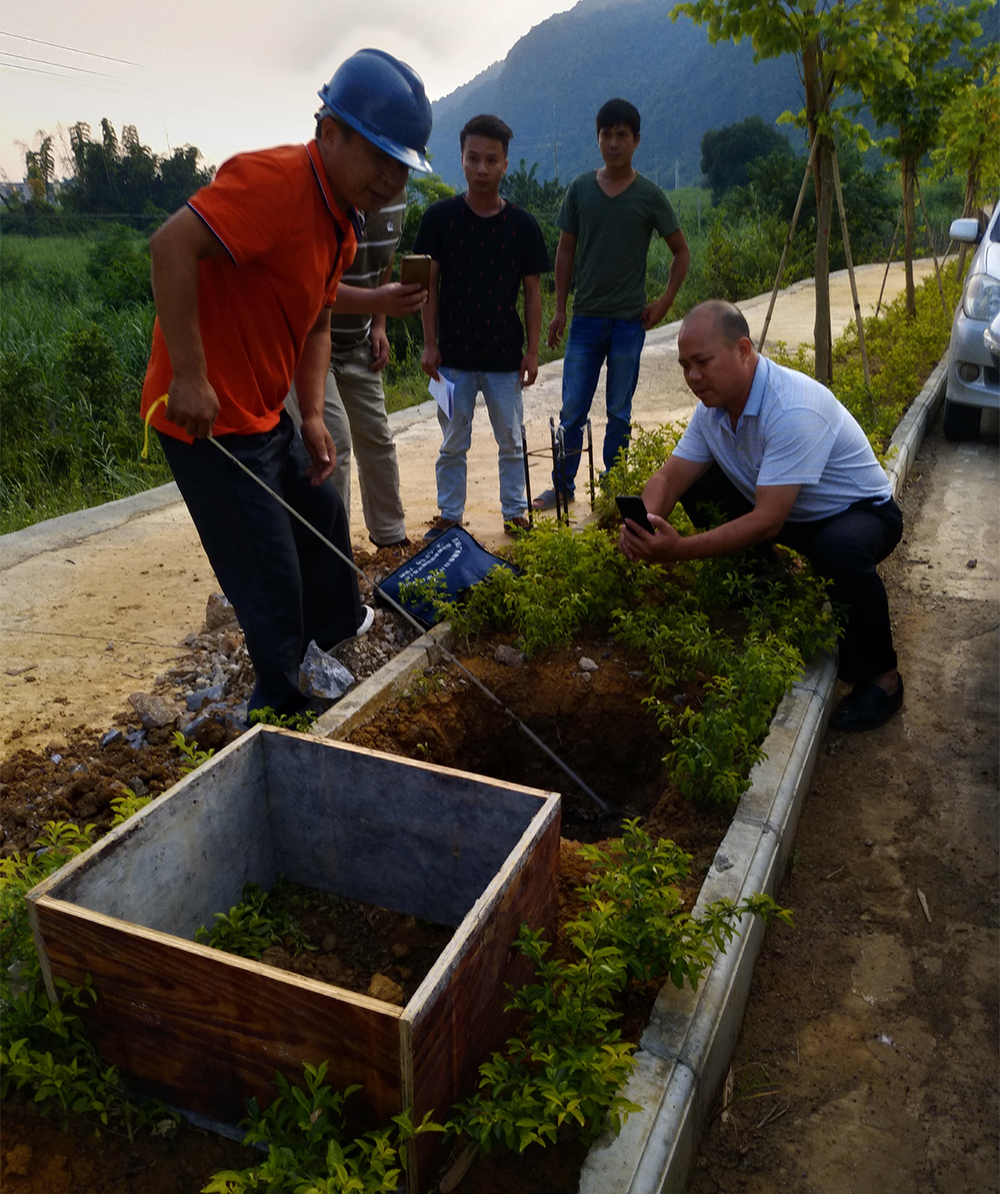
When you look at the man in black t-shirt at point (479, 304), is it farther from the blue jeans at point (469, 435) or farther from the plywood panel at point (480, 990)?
the plywood panel at point (480, 990)

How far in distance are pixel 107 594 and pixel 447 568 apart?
201 cm

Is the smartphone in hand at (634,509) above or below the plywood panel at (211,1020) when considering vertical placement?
Answer: above

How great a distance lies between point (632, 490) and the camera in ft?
15.9

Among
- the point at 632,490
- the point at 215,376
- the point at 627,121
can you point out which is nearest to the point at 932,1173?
the point at 215,376

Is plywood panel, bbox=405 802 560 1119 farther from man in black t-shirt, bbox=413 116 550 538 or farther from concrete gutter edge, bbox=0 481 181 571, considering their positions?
concrete gutter edge, bbox=0 481 181 571

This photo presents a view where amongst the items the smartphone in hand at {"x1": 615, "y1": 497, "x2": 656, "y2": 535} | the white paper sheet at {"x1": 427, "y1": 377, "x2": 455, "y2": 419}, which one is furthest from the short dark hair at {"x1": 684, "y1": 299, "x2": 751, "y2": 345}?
the white paper sheet at {"x1": 427, "y1": 377, "x2": 455, "y2": 419}

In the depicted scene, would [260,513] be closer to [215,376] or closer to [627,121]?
[215,376]

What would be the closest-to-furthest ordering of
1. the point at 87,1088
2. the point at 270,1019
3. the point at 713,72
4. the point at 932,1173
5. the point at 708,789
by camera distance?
the point at 270,1019 → the point at 87,1088 → the point at 932,1173 → the point at 708,789 → the point at 713,72

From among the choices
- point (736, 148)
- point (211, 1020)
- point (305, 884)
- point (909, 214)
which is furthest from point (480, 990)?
point (736, 148)

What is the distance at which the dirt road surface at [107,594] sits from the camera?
4008mm

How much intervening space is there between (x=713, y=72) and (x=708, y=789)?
147615 millimetres

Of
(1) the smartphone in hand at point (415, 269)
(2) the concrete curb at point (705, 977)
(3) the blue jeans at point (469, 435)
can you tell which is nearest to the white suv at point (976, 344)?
(3) the blue jeans at point (469, 435)

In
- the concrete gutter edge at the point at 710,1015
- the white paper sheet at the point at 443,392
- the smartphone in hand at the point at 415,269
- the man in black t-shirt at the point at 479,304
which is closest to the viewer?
the concrete gutter edge at the point at 710,1015

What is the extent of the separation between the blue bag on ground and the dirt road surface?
3.70ft
